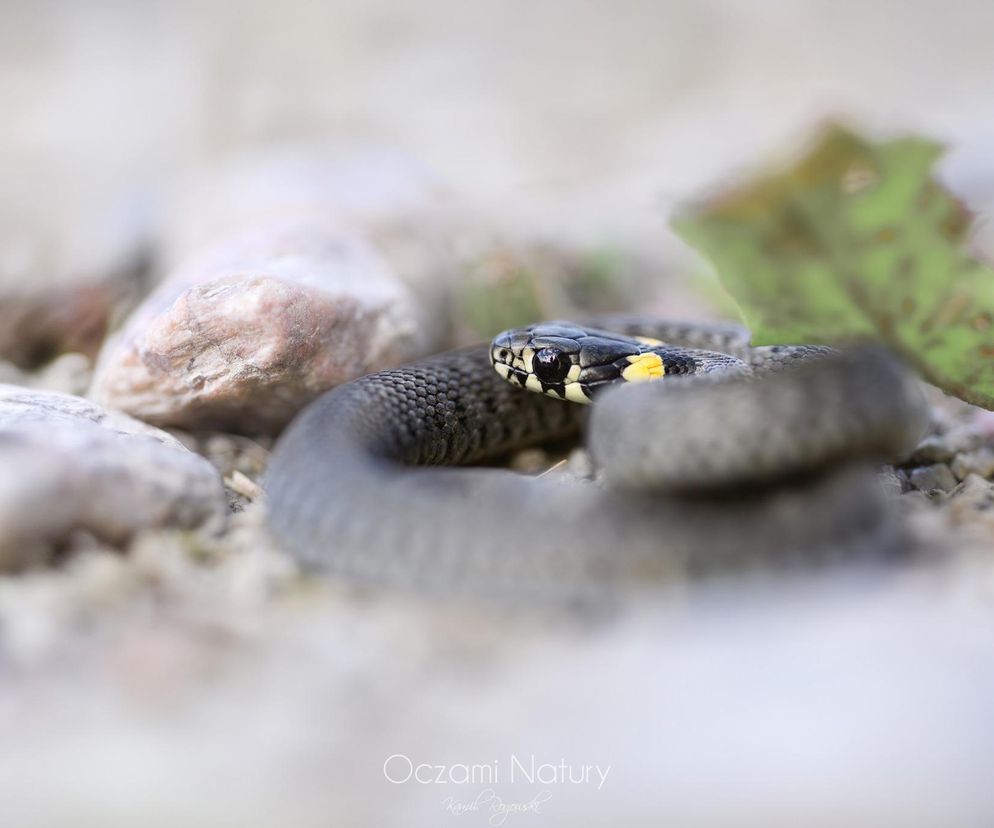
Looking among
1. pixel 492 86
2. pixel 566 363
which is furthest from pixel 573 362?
pixel 492 86

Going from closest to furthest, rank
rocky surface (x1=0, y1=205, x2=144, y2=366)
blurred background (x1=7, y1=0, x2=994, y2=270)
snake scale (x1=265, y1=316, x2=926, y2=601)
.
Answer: snake scale (x1=265, y1=316, x2=926, y2=601) → rocky surface (x1=0, y1=205, x2=144, y2=366) → blurred background (x1=7, y1=0, x2=994, y2=270)

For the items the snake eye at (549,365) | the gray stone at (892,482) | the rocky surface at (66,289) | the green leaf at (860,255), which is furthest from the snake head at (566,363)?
the rocky surface at (66,289)

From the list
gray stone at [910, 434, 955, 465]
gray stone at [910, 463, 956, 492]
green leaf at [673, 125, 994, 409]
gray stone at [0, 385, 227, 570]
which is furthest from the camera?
gray stone at [910, 434, 955, 465]

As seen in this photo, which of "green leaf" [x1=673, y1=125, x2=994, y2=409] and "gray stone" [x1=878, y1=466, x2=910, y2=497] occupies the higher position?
"green leaf" [x1=673, y1=125, x2=994, y2=409]

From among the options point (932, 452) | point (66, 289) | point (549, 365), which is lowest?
point (932, 452)

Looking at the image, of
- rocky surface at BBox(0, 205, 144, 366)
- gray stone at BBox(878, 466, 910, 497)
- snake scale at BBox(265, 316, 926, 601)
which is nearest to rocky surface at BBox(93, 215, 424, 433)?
snake scale at BBox(265, 316, 926, 601)

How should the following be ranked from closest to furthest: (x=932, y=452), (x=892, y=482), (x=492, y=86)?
1. (x=892, y=482)
2. (x=932, y=452)
3. (x=492, y=86)

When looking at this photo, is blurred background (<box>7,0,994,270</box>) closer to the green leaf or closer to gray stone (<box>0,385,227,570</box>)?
the green leaf

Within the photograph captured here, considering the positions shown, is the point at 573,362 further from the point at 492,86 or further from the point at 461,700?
the point at 492,86
